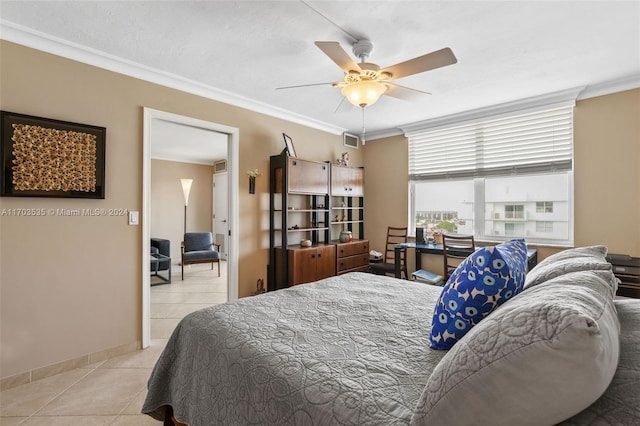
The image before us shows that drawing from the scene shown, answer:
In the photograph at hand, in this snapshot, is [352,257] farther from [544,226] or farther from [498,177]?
[544,226]

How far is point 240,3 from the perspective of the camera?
2.03 meters

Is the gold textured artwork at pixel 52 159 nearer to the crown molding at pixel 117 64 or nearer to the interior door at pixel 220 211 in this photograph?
the crown molding at pixel 117 64

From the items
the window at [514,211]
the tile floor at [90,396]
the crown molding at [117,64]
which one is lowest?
the tile floor at [90,396]

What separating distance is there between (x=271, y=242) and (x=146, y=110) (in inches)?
79.1

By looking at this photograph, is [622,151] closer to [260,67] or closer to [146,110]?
[260,67]

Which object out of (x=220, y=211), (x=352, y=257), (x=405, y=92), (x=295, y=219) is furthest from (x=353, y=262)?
(x=220, y=211)

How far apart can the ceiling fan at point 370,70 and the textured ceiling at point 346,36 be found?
0.97 ft

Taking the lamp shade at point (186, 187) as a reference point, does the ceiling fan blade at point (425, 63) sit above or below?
above

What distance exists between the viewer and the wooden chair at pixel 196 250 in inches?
228

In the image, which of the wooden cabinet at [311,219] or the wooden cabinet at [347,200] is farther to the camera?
the wooden cabinet at [347,200]

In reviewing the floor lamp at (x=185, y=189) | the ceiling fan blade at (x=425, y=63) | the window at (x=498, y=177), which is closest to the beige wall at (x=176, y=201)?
the floor lamp at (x=185, y=189)

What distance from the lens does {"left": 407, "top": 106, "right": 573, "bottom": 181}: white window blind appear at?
365cm

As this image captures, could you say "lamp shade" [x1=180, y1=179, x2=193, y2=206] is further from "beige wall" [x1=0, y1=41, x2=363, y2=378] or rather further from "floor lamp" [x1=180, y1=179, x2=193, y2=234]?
"beige wall" [x1=0, y1=41, x2=363, y2=378]

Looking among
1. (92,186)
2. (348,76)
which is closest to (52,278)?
(92,186)
